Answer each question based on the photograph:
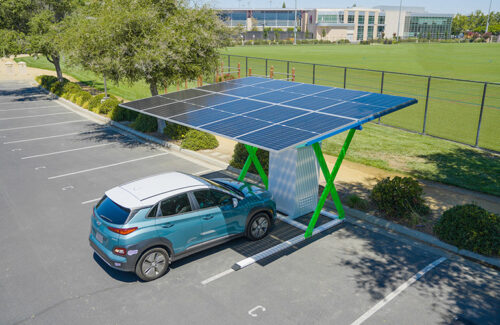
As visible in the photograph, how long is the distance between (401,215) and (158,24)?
11630 mm

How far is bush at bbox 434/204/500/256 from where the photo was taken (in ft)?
28.0

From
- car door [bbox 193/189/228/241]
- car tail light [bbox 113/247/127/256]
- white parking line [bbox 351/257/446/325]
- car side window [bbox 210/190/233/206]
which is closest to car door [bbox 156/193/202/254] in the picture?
car door [bbox 193/189/228/241]

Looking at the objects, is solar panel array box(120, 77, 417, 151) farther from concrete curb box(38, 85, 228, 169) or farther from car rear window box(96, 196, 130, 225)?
concrete curb box(38, 85, 228, 169)

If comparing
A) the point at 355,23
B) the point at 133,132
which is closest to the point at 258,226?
the point at 133,132

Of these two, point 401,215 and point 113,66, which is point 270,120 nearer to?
point 401,215

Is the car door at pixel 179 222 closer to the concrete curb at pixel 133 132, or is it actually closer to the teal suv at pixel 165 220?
the teal suv at pixel 165 220

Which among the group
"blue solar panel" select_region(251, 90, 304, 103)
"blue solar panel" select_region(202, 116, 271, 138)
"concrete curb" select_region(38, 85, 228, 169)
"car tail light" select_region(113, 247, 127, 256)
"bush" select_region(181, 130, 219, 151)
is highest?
"blue solar panel" select_region(251, 90, 304, 103)

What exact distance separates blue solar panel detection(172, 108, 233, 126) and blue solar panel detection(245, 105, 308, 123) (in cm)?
75

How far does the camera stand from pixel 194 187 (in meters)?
8.47

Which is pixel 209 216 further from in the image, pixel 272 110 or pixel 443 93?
pixel 443 93

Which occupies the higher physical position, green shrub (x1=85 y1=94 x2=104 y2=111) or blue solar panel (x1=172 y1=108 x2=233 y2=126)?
blue solar panel (x1=172 y1=108 x2=233 y2=126)

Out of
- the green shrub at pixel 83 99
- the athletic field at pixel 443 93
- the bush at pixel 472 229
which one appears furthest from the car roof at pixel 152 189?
the green shrub at pixel 83 99

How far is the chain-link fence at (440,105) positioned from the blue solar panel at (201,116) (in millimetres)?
10011

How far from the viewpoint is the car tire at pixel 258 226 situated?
30.2ft
